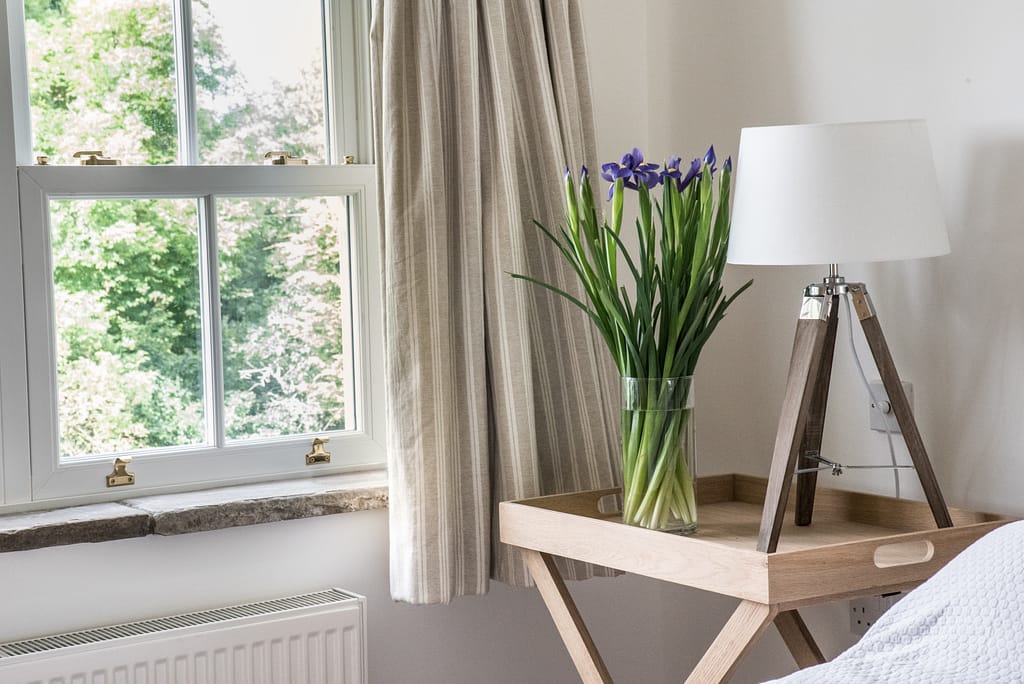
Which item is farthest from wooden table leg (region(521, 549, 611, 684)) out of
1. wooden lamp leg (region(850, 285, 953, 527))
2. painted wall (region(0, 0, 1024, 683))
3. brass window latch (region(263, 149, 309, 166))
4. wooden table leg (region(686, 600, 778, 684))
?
brass window latch (region(263, 149, 309, 166))

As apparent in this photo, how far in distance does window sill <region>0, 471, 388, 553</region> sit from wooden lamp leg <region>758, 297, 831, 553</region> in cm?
81

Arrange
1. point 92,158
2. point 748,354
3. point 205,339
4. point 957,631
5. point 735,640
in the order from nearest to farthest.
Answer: point 957,631, point 735,640, point 92,158, point 205,339, point 748,354

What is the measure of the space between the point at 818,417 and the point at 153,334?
1.20m

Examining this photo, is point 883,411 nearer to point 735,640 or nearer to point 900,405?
point 900,405

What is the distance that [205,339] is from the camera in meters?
2.16

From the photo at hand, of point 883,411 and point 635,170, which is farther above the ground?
point 635,170

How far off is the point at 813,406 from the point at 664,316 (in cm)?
30

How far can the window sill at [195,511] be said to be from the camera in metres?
1.87

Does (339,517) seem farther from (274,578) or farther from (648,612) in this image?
(648,612)

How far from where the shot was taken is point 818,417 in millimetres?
1932

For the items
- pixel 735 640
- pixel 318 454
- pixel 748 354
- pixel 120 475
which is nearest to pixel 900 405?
pixel 735 640

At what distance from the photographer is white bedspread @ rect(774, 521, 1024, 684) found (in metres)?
1.28

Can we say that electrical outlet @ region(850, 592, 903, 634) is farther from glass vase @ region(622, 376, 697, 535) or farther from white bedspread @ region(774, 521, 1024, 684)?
white bedspread @ region(774, 521, 1024, 684)

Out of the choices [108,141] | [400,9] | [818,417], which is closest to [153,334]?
[108,141]
